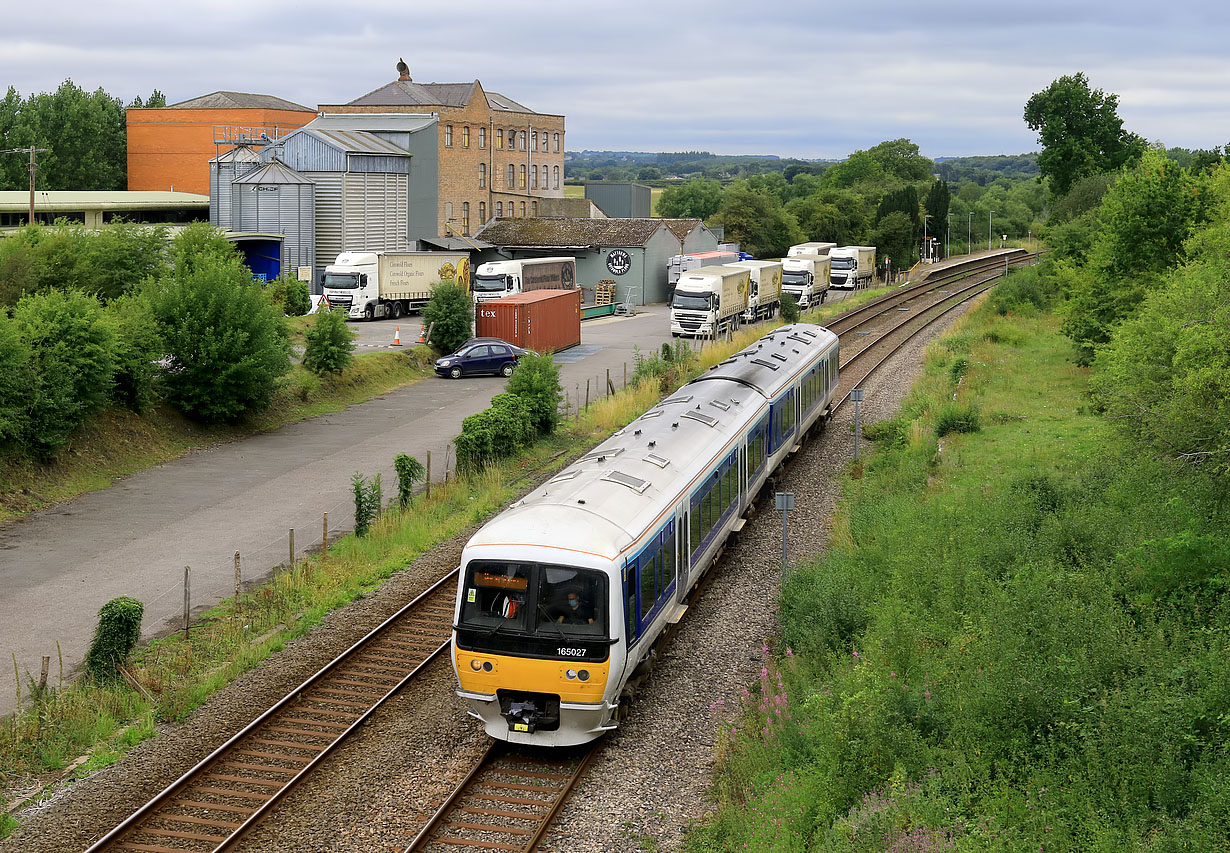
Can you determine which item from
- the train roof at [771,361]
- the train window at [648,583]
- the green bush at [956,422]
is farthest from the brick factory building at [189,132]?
the train window at [648,583]

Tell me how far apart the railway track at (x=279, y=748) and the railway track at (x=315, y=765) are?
0.04ft

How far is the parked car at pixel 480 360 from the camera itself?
39.7 metres

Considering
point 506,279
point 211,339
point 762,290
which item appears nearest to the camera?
point 211,339

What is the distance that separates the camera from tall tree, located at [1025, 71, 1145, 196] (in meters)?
83.9

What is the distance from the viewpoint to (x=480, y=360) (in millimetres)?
39656

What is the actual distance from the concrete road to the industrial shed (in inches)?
1209

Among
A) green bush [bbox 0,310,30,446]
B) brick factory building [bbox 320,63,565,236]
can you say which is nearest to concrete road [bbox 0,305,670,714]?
green bush [bbox 0,310,30,446]

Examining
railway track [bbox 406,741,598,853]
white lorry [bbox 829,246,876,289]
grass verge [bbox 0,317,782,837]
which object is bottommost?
railway track [bbox 406,741,598,853]

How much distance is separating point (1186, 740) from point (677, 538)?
6782 mm

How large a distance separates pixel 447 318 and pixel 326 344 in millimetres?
7802

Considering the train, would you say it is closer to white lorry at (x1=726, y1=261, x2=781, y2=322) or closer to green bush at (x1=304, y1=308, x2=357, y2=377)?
green bush at (x1=304, y1=308, x2=357, y2=377)

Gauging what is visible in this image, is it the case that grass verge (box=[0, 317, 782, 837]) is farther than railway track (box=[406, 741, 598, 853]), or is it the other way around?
grass verge (box=[0, 317, 782, 837])

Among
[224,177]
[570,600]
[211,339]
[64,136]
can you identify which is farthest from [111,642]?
[64,136]

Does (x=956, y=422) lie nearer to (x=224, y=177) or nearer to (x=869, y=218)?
(x=224, y=177)
